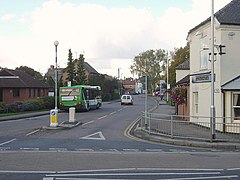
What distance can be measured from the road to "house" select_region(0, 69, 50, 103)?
33933 millimetres

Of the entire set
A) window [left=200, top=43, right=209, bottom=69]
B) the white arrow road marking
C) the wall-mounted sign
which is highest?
A: window [left=200, top=43, right=209, bottom=69]

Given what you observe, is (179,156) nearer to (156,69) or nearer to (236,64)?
(236,64)

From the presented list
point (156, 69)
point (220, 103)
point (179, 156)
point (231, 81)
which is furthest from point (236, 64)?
point (156, 69)

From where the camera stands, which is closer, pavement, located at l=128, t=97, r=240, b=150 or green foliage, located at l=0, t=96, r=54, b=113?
pavement, located at l=128, t=97, r=240, b=150

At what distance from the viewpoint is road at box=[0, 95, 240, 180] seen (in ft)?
30.4

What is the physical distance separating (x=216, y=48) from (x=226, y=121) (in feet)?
15.0

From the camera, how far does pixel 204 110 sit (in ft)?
72.2

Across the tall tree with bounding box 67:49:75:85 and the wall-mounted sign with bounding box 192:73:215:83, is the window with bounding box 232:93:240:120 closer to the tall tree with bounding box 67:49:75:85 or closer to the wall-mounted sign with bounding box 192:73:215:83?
the wall-mounted sign with bounding box 192:73:215:83

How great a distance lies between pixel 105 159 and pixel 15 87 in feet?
137

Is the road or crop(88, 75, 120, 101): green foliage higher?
crop(88, 75, 120, 101): green foliage

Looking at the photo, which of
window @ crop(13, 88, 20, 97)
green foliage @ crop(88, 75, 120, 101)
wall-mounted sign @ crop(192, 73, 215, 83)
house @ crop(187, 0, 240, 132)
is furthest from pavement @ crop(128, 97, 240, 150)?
green foliage @ crop(88, 75, 120, 101)

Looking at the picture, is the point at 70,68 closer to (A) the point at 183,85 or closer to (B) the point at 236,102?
(A) the point at 183,85

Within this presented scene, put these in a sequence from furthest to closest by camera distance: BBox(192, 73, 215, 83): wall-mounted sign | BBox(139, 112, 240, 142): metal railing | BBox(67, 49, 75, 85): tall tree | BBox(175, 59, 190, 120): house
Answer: BBox(67, 49, 75, 85): tall tree, BBox(175, 59, 190, 120): house, BBox(192, 73, 215, 83): wall-mounted sign, BBox(139, 112, 240, 142): metal railing

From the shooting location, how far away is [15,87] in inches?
1999
